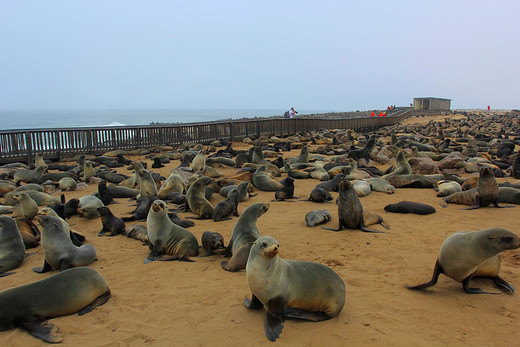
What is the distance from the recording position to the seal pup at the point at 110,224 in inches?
229

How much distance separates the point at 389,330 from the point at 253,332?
1063 mm

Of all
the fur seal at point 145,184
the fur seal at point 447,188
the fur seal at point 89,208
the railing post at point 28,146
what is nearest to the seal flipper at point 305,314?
the fur seal at point 89,208

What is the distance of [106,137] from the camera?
15055mm

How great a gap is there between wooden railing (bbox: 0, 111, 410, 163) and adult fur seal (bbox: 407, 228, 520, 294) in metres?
13.5

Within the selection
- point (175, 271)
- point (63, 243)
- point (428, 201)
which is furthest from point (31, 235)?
point (428, 201)

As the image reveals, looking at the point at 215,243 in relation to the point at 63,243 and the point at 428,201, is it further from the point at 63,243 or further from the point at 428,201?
the point at 428,201

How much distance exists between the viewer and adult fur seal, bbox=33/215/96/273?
425cm

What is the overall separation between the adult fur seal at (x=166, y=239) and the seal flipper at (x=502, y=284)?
10.9 feet

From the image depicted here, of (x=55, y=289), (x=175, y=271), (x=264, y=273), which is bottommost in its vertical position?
(x=175, y=271)

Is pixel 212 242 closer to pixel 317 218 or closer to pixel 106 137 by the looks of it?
pixel 317 218

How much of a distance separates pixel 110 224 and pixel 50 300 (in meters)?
2.73

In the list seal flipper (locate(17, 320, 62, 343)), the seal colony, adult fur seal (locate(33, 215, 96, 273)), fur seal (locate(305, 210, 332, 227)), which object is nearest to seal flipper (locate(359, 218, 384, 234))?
the seal colony

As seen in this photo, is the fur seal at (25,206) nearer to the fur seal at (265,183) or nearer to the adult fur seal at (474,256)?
the fur seal at (265,183)

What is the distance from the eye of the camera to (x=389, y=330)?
9.66 ft
